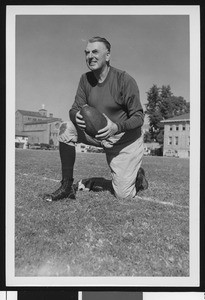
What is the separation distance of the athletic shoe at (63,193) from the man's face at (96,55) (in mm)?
1031

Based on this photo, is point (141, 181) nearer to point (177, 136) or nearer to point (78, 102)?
point (177, 136)

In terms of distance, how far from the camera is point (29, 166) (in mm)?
3434

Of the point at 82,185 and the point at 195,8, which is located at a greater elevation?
the point at 195,8

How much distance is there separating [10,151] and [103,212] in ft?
3.12

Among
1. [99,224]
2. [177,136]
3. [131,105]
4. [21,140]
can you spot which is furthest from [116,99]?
[99,224]

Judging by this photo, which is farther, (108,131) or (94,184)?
(94,184)

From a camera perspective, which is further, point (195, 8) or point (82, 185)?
point (82, 185)

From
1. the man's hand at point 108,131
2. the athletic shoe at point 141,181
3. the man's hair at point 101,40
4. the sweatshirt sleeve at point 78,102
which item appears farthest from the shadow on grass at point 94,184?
the man's hair at point 101,40

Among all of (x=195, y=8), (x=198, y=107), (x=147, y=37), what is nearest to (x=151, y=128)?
(x=198, y=107)

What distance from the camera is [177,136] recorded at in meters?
3.35

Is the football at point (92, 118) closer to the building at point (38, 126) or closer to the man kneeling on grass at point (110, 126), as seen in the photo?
the man kneeling on grass at point (110, 126)

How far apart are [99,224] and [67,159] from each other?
2.08ft

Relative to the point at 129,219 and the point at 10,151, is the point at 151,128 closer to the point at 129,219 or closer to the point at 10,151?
the point at 129,219

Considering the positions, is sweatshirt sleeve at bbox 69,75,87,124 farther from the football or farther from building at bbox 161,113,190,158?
building at bbox 161,113,190,158
